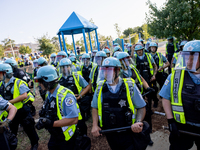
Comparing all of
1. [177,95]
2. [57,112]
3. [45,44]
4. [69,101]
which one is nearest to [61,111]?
[57,112]

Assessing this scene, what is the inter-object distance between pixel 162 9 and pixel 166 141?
690cm

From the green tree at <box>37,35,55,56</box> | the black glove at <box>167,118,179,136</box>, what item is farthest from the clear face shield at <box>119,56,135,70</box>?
the green tree at <box>37,35,55,56</box>

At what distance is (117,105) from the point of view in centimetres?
197

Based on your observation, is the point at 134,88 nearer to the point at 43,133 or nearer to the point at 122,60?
the point at 122,60

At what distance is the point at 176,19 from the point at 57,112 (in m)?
7.15

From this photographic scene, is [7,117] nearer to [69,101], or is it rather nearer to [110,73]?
[69,101]

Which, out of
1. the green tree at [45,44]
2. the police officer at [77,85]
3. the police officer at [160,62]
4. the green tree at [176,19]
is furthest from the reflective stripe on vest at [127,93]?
the green tree at [45,44]

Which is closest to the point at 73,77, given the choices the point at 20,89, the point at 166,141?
the point at 20,89

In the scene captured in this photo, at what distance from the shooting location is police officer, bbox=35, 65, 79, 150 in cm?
194

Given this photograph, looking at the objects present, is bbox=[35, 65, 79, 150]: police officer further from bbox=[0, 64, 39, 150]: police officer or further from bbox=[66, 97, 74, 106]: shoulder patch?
bbox=[0, 64, 39, 150]: police officer

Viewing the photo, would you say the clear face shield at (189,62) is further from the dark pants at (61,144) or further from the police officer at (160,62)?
the police officer at (160,62)

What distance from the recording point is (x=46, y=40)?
19312 mm

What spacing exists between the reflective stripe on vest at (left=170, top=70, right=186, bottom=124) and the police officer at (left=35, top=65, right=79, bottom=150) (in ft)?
4.88

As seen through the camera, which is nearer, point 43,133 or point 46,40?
point 43,133
